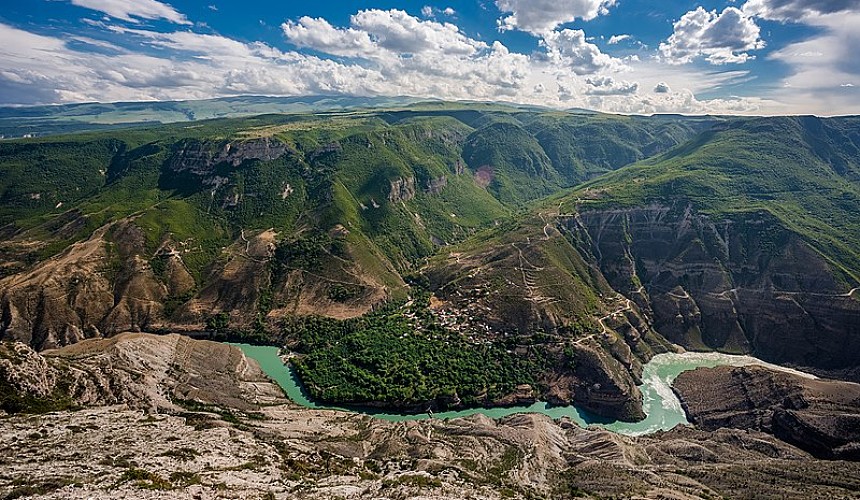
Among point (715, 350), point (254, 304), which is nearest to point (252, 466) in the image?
point (254, 304)

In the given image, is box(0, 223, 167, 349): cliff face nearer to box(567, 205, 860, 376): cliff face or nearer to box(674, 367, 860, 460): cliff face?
box(674, 367, 860, 460): cliff face

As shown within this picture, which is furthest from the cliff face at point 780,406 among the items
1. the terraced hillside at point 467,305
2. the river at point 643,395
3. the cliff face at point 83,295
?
the cliff face at point 83,295

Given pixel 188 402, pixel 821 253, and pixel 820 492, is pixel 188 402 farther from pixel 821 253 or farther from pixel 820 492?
pixel 821 253

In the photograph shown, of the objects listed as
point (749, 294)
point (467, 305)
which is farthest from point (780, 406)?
point (467, 305)

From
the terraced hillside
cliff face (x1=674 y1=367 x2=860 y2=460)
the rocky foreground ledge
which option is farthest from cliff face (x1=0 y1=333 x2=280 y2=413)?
cliff face (x1=674 y1=367 x2=860 y2=460)

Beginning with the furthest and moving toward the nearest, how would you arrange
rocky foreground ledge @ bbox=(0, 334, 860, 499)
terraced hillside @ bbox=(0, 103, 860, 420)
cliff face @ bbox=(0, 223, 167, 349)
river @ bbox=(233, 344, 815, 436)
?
cliff face @ bbox=(0, 223, 167, 349) < terraced hillside @ bbox=(0, 103, 860, 420) < river @ bbox=(233, 344, 815, 436) < rocky foreground ledge @ bbox=(0, 334, 860, 499)

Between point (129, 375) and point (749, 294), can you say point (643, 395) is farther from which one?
point (129, 375)
